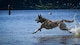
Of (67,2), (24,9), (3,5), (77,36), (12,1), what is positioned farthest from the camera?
(24,9)

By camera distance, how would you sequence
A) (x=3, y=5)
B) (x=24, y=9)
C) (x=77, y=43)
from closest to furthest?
(x=77, y=43), (x=3, y=5), (x=24, y=9)

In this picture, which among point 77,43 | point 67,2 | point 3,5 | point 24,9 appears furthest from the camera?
point 24,9

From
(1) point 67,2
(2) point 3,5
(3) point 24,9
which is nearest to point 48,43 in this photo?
(1) point 67,2

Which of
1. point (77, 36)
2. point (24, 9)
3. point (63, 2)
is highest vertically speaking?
point (77, 36)

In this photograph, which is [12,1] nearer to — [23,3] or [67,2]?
[23,3]

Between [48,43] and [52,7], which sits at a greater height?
[48,43]

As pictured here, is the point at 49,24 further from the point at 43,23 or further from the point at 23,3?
the point at 23,3

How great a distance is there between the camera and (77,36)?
66.3ft

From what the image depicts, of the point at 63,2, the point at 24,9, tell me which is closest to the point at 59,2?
the point at 63,2

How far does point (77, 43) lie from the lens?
56.2ft

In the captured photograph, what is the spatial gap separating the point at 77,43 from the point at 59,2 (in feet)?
263

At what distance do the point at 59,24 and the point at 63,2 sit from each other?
7709 cm

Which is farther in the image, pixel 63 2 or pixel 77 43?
pixel 63 2

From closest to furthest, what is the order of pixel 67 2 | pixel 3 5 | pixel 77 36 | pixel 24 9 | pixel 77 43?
pixel 77 43
pixel 77 36
pixel 67 2
pixel 3 5
pixel 24 9
